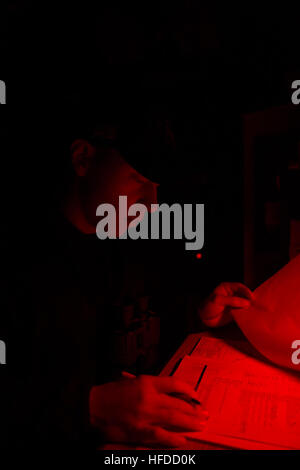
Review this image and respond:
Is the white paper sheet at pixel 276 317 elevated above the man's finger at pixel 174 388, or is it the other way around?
the white paper sheet at pixel 276 317

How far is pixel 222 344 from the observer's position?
918 mm

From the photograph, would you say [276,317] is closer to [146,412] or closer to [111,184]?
[146,412]

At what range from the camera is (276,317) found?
0.83m

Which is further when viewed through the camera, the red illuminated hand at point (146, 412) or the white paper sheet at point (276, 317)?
the white paper sheet at point (276, 317)

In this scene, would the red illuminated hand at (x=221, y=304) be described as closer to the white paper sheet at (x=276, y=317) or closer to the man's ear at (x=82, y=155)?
the white paper sheet at (x=276, y=317)

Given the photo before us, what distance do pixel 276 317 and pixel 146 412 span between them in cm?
39

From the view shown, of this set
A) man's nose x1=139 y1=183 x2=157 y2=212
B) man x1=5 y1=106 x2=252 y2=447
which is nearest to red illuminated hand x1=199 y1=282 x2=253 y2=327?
man x1=5 y1=106 x2=252 y2=447

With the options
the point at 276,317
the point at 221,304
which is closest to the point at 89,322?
the point at 221,304

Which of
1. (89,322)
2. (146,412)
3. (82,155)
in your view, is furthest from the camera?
(89,322)

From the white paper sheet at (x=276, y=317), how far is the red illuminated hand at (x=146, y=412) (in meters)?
0.25

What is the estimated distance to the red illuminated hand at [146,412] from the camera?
59 centimetres

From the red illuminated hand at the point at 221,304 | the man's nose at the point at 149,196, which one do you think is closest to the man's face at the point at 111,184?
the man's nose at the point at 149,196

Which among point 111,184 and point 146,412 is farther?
point 111,184

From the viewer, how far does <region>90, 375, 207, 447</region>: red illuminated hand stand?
1.94 ft
